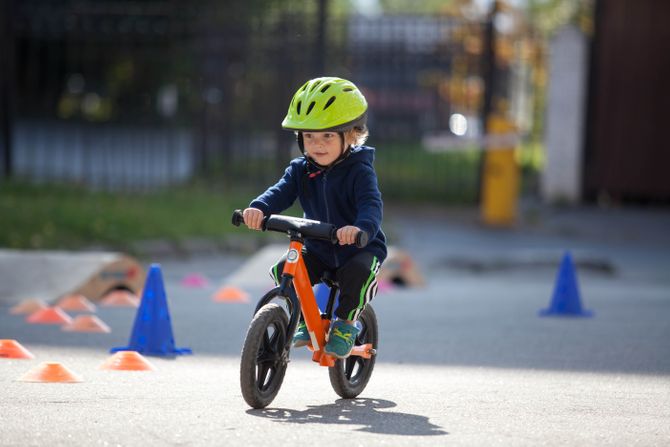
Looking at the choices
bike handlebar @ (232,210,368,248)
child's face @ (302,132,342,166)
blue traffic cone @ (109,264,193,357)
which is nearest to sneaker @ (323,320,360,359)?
bike handlebar @ (232,210,368,248)

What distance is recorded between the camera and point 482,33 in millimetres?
18219

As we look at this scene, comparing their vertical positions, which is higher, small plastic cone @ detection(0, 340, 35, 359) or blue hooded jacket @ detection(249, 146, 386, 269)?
blue hooded jacket @ detection(249, 146, 386, 269)

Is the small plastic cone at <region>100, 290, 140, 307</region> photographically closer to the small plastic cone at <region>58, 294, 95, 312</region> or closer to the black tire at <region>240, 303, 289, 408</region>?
the small plastic cone at <region>58, 294, 95, 312</region>

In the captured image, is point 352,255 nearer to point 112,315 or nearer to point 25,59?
point 112,315

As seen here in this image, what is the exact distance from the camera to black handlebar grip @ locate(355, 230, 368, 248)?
5457mm

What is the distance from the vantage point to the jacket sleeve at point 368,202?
566 centimetres

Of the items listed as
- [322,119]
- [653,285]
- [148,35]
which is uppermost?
[148,35]

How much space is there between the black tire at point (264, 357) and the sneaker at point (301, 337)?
A: 202 mm

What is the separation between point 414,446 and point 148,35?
1436cm

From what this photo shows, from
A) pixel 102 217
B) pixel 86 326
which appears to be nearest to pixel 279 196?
pixel 86 326

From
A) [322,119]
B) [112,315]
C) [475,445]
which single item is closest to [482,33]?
[112,315]

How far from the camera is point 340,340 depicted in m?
5.79

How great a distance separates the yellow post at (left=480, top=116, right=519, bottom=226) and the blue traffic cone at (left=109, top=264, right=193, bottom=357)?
1028 cm

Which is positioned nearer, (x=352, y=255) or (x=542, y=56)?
(x=352, y=255)
